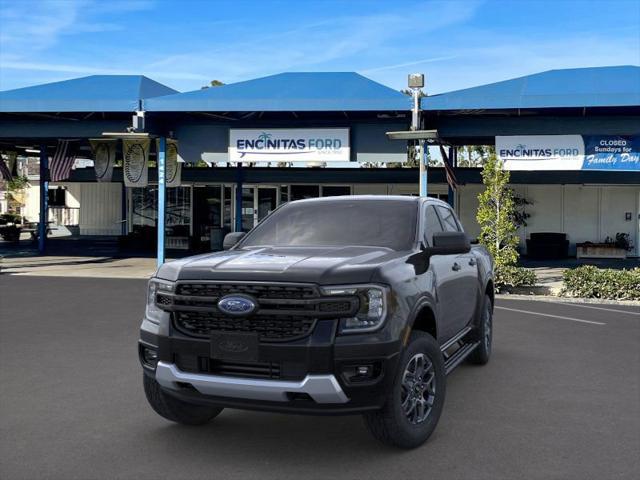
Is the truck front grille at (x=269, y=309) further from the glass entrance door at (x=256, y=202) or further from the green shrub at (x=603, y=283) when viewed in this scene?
the glass entrance door at (x=256, y=202)

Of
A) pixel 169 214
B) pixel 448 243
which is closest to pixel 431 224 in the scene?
pixel 448 243

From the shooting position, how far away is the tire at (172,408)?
4.86m

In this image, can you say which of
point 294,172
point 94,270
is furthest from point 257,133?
point 294,172

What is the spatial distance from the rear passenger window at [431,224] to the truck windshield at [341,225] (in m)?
0.19

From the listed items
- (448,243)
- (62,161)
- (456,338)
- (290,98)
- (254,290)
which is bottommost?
(456,338)

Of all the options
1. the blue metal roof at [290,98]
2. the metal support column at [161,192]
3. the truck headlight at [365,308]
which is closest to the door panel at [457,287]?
the truck headlight at [365,308]

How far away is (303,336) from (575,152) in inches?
620

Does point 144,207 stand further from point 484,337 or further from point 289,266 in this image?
point 289,266

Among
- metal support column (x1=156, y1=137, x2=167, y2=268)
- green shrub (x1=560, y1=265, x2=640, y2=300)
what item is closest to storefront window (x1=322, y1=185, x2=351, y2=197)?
metal support column (x1=156, y1=137, x2=167, y2=268)

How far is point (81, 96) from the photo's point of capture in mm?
19141

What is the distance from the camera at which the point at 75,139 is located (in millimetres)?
22344

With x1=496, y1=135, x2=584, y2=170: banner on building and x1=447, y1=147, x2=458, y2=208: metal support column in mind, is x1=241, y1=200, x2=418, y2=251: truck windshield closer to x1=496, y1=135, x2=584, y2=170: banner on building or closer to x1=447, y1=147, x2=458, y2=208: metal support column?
x1=496, y1=135, x2=584, y2=170: banner on building

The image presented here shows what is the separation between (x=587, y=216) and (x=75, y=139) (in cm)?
2000

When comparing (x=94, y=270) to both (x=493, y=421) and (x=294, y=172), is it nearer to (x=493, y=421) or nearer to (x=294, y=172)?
(x=294, y=172)
